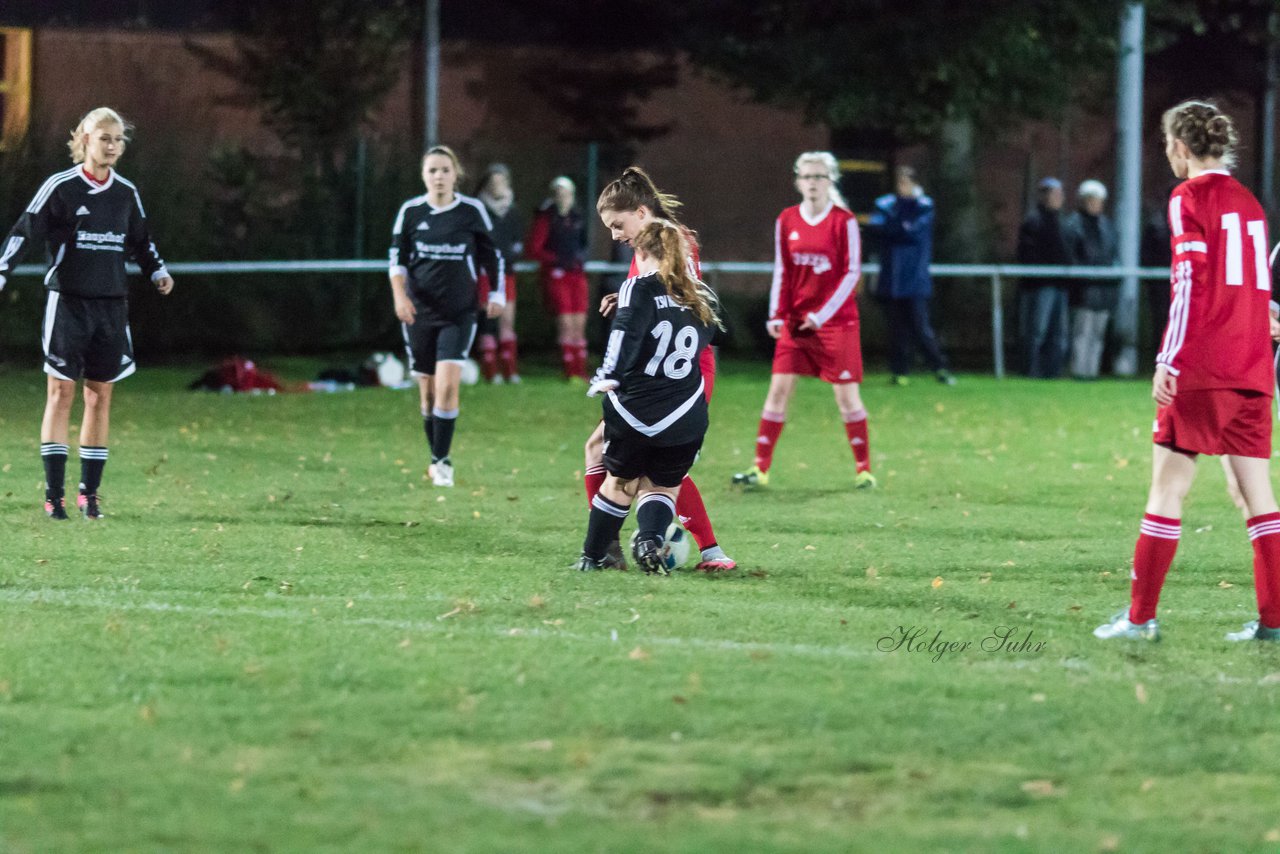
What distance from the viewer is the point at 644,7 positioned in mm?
28031

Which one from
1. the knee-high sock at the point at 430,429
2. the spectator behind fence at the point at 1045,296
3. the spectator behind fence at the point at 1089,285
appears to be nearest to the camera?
the knee-high sock at the point at 430,429

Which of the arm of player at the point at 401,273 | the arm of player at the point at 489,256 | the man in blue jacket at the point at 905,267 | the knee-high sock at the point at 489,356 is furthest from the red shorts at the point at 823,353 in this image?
the man in blue jacket at the point at 905,267

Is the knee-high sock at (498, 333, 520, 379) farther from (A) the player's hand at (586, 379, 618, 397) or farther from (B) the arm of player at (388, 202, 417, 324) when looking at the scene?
(A) the player's hand at (586, 379, 618, 397)

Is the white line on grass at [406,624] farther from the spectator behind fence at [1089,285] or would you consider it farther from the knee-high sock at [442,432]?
the spectator behind fence at [1089,285]

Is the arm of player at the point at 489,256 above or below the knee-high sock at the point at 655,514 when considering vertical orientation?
above

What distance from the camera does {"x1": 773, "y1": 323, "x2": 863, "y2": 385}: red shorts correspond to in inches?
462

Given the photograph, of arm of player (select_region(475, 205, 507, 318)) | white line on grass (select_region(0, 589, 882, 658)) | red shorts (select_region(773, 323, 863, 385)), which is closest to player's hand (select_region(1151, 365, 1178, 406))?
white line on grass (select_region(0, 589, 882, 658))

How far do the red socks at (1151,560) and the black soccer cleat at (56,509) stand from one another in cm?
555

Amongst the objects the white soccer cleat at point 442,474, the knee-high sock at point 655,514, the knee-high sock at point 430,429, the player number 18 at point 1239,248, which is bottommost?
the white soccer cleat at point 442,474

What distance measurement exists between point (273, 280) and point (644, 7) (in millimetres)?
8687

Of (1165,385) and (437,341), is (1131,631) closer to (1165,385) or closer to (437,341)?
(1165,385)

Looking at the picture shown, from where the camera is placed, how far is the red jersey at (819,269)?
11.7 m

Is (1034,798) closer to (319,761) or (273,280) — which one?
(319,761)

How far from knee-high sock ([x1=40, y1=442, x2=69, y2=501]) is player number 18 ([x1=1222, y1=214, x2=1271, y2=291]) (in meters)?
6.01
